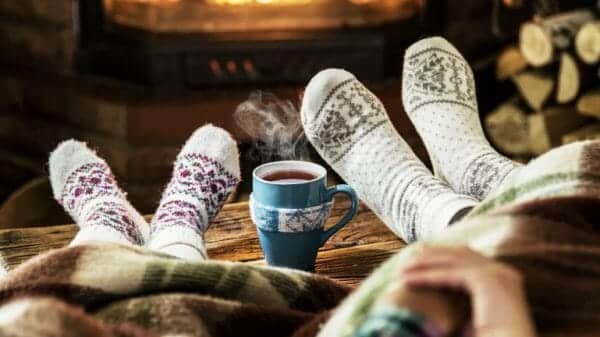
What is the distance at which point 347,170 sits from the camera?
3.76 ft

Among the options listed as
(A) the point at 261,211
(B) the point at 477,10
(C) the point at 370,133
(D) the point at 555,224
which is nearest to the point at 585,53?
(B) the point at 477,10

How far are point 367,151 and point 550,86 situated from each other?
1.02 m

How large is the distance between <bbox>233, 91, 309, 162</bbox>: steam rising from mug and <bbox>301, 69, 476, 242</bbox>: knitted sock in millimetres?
44

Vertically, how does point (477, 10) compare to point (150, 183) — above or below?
above

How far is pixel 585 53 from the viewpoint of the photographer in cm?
192

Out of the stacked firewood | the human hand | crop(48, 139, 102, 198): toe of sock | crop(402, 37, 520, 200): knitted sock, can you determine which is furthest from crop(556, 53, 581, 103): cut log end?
the human hand

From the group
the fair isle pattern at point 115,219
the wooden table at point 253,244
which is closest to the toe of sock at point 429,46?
the wooden table at point 253,244

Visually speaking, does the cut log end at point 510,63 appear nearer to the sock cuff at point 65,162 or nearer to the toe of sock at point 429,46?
the toe of sock at point 429,46

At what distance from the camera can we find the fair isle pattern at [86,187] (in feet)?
3.66

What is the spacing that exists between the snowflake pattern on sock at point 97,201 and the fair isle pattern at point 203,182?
0.05 metres

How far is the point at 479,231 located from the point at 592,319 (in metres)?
0.10

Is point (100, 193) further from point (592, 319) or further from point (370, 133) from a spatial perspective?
point (592, 319)

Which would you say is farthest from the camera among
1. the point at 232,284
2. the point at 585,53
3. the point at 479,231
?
the point at 585,53

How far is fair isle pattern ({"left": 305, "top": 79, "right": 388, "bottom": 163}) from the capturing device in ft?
3.77
